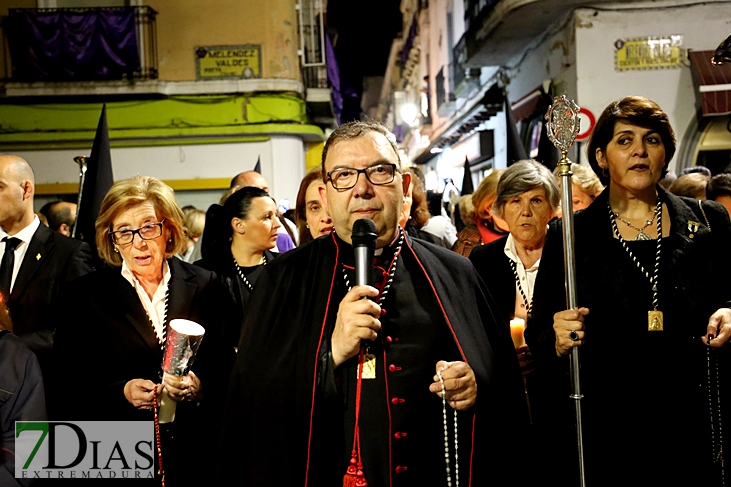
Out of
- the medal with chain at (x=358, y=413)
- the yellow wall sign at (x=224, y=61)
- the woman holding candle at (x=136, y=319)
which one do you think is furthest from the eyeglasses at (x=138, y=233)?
the yellow wall sign at (x=224, y=61)

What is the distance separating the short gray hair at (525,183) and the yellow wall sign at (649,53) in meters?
6.68

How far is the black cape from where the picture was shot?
2.36m

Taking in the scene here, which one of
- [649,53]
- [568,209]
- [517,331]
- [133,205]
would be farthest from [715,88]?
[133,205]

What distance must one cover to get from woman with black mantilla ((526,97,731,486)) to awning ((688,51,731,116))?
6937 mm

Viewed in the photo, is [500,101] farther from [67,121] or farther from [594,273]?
[594,273]

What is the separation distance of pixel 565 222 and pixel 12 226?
132 inches

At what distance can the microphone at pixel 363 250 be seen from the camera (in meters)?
2.18

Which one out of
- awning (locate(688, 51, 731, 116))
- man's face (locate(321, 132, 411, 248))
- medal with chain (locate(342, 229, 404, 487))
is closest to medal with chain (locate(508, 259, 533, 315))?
medal with chain (locate(342, 229, 404, 487))

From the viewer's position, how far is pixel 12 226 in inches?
172

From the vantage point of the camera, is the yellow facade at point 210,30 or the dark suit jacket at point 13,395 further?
the yellow facade at point 210,30

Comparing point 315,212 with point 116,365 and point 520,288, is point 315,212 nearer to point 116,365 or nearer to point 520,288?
point 520,288

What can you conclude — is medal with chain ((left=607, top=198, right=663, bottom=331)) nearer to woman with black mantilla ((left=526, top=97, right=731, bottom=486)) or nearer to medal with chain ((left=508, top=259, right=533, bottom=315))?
woman with black mantilla ((left=526, top=97, right=731, bottom=486))

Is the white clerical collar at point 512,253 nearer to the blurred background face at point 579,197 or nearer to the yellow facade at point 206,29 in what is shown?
the blurred background face at point 579,197

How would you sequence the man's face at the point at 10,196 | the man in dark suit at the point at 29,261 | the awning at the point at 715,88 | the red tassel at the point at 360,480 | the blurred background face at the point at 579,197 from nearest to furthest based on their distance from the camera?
the red tassel at the point at 360,480 < the man in dark suit at the point at 29,261 < the man's face at the point at 10,196 < the blurred background face at the point at 579,197 < the awning at the point at 715,88
